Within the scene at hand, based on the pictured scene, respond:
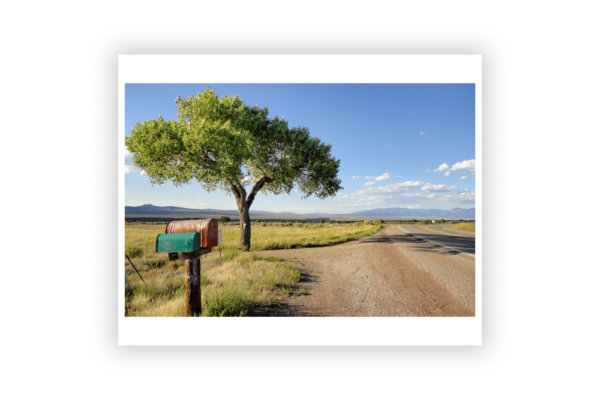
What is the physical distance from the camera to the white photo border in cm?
323

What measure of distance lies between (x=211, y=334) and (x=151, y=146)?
5.11 metres

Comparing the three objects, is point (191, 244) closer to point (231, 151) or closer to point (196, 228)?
point (196, 228)

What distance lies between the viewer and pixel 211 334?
3.25 metres

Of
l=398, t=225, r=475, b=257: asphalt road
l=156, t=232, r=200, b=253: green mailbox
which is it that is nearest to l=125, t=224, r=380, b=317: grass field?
l=156, t=232, r=200, b=253: green mailbox

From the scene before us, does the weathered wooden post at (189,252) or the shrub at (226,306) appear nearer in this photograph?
the weathered wooden post at (189,252)

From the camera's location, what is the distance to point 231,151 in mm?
5961

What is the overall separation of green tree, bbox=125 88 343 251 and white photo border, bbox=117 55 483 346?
4.51ft
